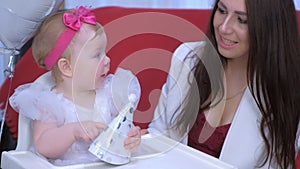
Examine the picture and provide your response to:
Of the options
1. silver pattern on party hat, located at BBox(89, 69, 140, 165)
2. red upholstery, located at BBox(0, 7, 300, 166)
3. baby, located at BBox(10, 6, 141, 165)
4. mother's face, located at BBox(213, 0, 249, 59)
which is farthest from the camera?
red upholstery, located at BBox(0, 7, 300, 166)

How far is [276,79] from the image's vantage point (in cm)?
119

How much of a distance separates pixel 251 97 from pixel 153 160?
14.9 inches

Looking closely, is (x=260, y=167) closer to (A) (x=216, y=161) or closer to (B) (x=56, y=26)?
(A) (x=216, y=161)

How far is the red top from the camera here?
123cm

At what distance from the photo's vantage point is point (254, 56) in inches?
46.4

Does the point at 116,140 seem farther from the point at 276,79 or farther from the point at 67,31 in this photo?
the point at 276,79

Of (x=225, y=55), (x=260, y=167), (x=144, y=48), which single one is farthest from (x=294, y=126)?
(x=144, y=48)

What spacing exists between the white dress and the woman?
0.12m

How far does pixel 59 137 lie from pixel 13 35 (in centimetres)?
29

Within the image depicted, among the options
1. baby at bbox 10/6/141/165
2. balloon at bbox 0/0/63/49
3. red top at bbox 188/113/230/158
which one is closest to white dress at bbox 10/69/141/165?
baby at bbox 10/6/141/165

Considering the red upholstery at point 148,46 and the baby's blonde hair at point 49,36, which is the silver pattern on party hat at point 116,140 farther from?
the red upholstery at point 148,46

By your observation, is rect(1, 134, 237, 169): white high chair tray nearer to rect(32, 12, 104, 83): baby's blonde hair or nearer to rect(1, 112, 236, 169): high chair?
rect(1, 112, 236, 169): high chair

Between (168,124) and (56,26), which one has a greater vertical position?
(56,26)

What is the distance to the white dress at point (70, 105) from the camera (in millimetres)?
997
